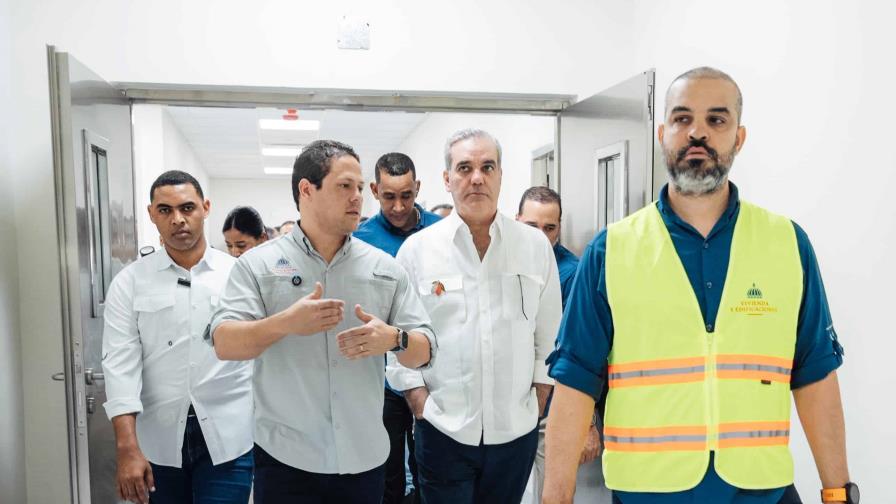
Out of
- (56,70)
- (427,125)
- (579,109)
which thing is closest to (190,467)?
(56,70)

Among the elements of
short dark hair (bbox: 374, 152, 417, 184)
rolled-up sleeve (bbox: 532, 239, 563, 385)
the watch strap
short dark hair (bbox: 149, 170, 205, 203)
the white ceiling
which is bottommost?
the watch strap

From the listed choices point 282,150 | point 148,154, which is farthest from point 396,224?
point 282,150

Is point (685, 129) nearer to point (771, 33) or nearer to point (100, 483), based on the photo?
point (771, 33)

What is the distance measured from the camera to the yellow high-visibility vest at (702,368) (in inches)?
56.8

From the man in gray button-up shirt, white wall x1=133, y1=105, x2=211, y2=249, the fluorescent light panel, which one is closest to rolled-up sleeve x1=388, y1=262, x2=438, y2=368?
the man in gray button-up shirt

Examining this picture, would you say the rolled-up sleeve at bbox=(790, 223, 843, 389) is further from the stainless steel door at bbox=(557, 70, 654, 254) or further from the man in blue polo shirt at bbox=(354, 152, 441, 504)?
the man in blue polo shirt at bbox=(354, 152, 441, 504)

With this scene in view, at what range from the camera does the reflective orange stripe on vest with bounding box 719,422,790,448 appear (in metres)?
1.44

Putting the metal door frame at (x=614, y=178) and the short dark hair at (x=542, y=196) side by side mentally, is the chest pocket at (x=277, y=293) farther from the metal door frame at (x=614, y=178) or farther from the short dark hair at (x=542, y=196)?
the metal door frame at (x=614, y=178)

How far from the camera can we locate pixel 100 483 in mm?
2652

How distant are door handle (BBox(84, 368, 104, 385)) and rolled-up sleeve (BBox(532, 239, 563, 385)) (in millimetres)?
1589

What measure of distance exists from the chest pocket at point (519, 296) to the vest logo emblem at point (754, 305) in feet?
2.98

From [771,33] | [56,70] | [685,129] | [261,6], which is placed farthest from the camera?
[261,6]

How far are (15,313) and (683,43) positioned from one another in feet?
10.7

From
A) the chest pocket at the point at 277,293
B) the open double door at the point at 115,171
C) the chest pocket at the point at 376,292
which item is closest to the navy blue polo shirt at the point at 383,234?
the open double door at the point at 115,171
